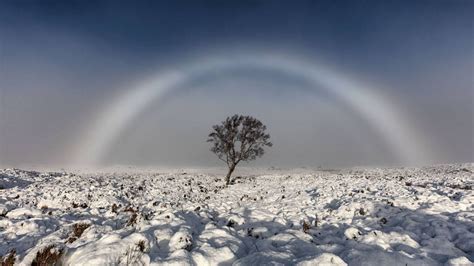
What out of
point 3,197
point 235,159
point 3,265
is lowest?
point 3,265

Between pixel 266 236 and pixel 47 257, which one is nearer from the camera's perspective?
pixel 47 257

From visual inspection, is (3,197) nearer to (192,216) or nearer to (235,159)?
(192,216)

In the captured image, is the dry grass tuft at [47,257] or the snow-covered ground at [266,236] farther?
the snow-covered ground at [266,236]

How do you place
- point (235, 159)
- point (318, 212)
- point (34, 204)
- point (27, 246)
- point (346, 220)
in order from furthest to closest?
point (235, 159), point (34, 204), point (318, 212), point (346, 220), point (27, 246)

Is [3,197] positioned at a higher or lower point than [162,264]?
higher

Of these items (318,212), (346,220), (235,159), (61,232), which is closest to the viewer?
(61,232)

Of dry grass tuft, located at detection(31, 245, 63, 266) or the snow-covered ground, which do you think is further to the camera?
the snow-covered ground

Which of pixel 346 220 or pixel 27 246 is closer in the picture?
pixel 27 246

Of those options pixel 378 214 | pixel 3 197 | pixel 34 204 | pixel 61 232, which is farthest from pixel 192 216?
pixel 3 197
